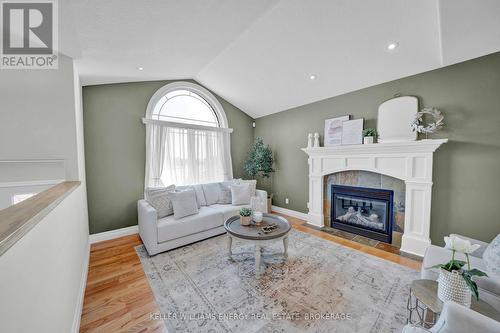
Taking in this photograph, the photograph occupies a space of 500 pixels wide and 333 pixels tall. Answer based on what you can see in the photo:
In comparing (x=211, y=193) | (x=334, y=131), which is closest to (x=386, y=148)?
(x=334, y=131)

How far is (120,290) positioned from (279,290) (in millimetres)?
1668

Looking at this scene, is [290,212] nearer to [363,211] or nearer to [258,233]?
[363,211]

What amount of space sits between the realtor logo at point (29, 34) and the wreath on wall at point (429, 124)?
13.3ft

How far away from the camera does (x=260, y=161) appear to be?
460 cm

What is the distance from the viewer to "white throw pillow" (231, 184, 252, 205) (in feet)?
12.4

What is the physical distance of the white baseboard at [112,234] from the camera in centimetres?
313

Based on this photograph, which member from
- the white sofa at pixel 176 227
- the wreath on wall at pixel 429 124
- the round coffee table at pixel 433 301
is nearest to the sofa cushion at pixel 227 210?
the white sofa at pixel 176 227

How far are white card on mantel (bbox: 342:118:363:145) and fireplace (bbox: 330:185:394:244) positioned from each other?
0.81 m

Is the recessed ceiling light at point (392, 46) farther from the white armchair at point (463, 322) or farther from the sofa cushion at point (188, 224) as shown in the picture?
the sofa cushion at point (188, 224)

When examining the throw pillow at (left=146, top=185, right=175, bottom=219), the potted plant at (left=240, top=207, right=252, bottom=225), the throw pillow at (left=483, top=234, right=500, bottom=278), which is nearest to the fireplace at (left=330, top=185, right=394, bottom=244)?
the throw pillow at (left=483, top=234, right=500, bottom=278)

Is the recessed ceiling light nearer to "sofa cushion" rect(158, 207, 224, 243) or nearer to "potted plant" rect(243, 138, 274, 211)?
"potted plant" rect(243, 138, 274, 211)

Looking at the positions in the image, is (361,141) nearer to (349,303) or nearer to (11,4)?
(349,303)

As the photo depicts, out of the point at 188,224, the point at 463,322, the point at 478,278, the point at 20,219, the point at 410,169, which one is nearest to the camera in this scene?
the point at 20,219

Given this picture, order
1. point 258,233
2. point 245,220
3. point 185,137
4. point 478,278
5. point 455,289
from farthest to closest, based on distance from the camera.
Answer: point 185,137 → point 245,220 → point 258,233 → point 478,278 → point 455,289
